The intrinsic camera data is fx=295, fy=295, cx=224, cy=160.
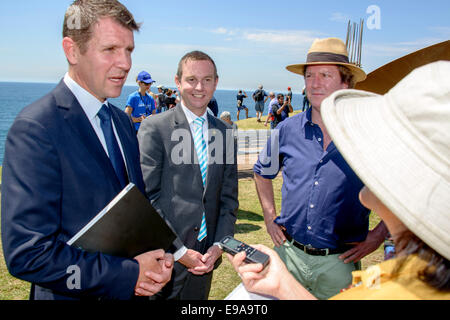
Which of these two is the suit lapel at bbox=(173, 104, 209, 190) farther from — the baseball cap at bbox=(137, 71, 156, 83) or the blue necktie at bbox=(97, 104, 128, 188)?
the baseball cap at bbox=(137, 71, 156, 83)

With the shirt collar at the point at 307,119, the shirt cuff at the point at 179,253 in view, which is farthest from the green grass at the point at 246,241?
the shirt collar at the point at 307,119

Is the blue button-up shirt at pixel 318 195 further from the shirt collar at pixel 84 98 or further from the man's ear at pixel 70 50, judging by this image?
the man's ear at pixel 70 50

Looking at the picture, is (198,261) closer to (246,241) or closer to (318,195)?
(318,195)

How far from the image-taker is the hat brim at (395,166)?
92 cm

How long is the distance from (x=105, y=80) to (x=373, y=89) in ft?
11.5

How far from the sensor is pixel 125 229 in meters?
1.52

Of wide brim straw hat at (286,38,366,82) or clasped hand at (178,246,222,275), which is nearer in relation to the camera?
clasped hand at (178,246,222,275)

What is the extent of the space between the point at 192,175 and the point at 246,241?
122 inches

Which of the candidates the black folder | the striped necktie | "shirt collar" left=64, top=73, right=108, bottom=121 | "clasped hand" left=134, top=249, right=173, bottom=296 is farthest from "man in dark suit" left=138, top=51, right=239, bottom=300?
"shirt collar" left=64, top=73, right=108, bottom=121

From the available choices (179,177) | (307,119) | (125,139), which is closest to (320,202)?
(307,119)

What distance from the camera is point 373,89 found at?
3.90 meters

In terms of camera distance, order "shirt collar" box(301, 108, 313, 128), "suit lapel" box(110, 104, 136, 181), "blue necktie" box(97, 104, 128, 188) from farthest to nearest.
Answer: "shirt collar" box(301, 108, 313, 128), "suit lapel" box(110, 104, 136, 181), "blue necktie" box(97, 104, 128, 188)

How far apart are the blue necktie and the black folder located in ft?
0.81

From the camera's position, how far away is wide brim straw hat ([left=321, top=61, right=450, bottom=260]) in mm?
913
